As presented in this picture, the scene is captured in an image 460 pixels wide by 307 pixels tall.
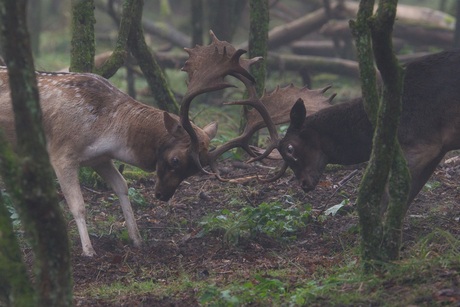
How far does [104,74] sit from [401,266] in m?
5.44

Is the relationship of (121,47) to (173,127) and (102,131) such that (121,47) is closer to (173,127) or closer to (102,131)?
(102,131)

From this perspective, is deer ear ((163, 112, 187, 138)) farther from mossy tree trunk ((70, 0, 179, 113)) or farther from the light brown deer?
mossy tree trunk ((70, 0, 179, 113))

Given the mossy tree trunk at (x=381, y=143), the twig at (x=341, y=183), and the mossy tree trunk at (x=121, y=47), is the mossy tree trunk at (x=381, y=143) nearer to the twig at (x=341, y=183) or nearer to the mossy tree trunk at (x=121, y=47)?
the twig at (x=341, y=183)

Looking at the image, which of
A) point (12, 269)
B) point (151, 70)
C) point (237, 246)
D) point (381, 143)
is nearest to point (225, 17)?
point (151, 70)

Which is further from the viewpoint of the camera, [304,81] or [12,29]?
[304,81]

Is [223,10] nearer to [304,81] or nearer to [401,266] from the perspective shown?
[304,81]

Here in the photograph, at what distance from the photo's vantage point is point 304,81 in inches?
656

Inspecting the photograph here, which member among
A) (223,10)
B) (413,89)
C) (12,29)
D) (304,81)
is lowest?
(304,81)

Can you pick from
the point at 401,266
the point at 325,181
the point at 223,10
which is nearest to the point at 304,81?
the point at 223,10

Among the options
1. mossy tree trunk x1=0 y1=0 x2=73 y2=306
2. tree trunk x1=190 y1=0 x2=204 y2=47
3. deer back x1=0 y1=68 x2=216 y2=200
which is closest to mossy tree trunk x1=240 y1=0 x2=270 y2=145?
deer back x1=0 y1=68 x2=216 y2=200

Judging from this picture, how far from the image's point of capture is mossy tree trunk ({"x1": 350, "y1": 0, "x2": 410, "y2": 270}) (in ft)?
18.7

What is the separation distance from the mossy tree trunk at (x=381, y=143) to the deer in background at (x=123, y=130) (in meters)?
2.32

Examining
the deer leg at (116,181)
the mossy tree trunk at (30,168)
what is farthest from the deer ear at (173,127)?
the mossy tree trunk at (30,168)

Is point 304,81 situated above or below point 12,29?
below
